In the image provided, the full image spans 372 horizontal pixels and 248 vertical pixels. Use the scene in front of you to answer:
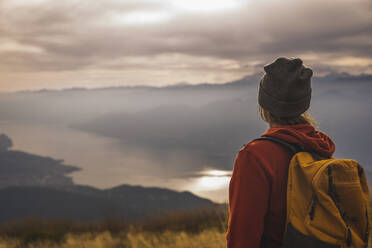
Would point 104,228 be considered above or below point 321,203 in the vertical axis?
below

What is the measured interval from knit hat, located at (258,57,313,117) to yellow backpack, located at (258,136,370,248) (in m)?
0.20

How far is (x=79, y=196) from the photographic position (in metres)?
101

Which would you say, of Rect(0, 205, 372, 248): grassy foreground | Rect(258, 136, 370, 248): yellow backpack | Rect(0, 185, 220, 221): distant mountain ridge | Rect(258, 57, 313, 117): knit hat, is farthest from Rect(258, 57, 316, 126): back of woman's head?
Rect(0, 185, 220, 221): distant mountain ridge

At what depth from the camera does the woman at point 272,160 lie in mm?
1392

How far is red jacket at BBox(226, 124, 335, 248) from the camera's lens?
4.55ft

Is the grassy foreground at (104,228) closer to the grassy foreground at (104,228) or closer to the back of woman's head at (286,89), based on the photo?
the grassy foreground at (104,228)

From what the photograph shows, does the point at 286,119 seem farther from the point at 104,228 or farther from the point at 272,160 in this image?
the point at 104,228

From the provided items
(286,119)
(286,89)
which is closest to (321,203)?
(286,119)

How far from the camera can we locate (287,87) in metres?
1.53

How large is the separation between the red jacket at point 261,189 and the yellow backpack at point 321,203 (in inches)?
2.1

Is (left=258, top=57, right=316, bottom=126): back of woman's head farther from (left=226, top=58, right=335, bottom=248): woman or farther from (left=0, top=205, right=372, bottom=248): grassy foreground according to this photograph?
(left=0, top=205, right=372, bottom=248): grassy foreground

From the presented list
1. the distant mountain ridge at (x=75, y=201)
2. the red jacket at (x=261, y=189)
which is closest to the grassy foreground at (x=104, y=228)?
the red jacket at (x=261, y=189)

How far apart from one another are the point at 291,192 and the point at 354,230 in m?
0.41

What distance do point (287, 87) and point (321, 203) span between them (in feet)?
1.91
